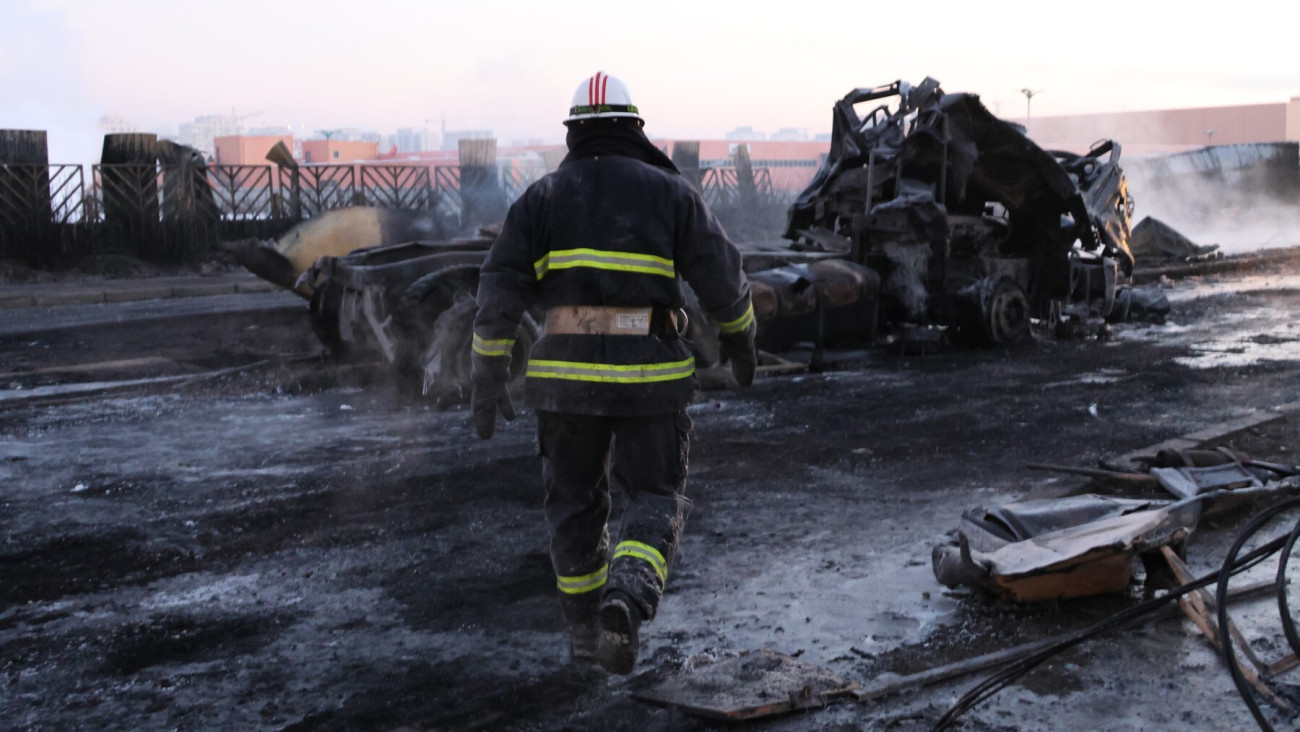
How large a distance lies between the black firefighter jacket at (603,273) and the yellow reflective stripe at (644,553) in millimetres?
415

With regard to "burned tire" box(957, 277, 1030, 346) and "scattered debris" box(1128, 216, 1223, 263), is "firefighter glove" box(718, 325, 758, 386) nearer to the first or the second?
"burned tire" box(957, 277, 1030, 346)

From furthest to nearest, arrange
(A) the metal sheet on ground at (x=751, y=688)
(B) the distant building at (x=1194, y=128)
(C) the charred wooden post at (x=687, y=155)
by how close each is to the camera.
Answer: (B) the distant building at (x=1194, y=128) → (C) the charred wooden post at (x=687, y=155) → (A) the metal sheet on ground at (x=751, y=688)

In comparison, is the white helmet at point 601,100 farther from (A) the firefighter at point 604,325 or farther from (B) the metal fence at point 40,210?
(B) the metal fence at point 40,210

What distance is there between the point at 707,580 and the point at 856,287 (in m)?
6.92

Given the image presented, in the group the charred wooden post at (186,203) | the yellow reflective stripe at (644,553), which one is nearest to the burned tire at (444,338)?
the yellow reflective stripe at (644,553)

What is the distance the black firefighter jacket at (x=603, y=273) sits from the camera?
379 cm

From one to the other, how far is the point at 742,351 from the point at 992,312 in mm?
8160

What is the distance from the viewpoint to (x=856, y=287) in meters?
11.3

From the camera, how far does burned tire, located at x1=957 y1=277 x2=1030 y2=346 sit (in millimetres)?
11641

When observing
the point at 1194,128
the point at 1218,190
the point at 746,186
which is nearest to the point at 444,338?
the point at 746,186

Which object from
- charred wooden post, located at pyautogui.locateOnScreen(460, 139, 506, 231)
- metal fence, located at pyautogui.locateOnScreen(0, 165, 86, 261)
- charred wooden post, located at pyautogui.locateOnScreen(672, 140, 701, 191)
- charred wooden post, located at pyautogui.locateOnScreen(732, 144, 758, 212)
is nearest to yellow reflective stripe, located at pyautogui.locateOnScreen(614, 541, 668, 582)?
metal fence, located at pyautogui.locateOnScreen(0, 165, 86, 261)

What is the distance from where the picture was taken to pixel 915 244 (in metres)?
11.6

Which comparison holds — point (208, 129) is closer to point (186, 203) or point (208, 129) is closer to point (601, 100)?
point (186, 203)

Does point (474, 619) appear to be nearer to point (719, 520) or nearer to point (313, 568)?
point (313, 568)
